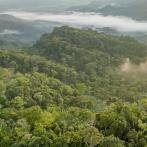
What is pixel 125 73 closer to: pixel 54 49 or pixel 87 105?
pixel 54 49

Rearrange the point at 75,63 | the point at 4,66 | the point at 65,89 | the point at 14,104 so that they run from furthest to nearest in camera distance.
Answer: the point at 75,63 → the point at 4,66 → the point at 65,89 → the point at 14,104

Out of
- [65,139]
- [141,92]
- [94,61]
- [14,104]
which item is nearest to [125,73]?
[94,61]

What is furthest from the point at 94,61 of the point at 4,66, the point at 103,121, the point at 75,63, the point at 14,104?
the point at 103,121

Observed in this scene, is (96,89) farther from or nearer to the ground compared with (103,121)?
nearer to the ground

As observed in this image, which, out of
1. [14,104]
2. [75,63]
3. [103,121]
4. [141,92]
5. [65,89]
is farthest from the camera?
[75,63]

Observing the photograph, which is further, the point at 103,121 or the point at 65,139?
the point at 103,121

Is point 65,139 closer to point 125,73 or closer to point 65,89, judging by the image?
point 65,89
